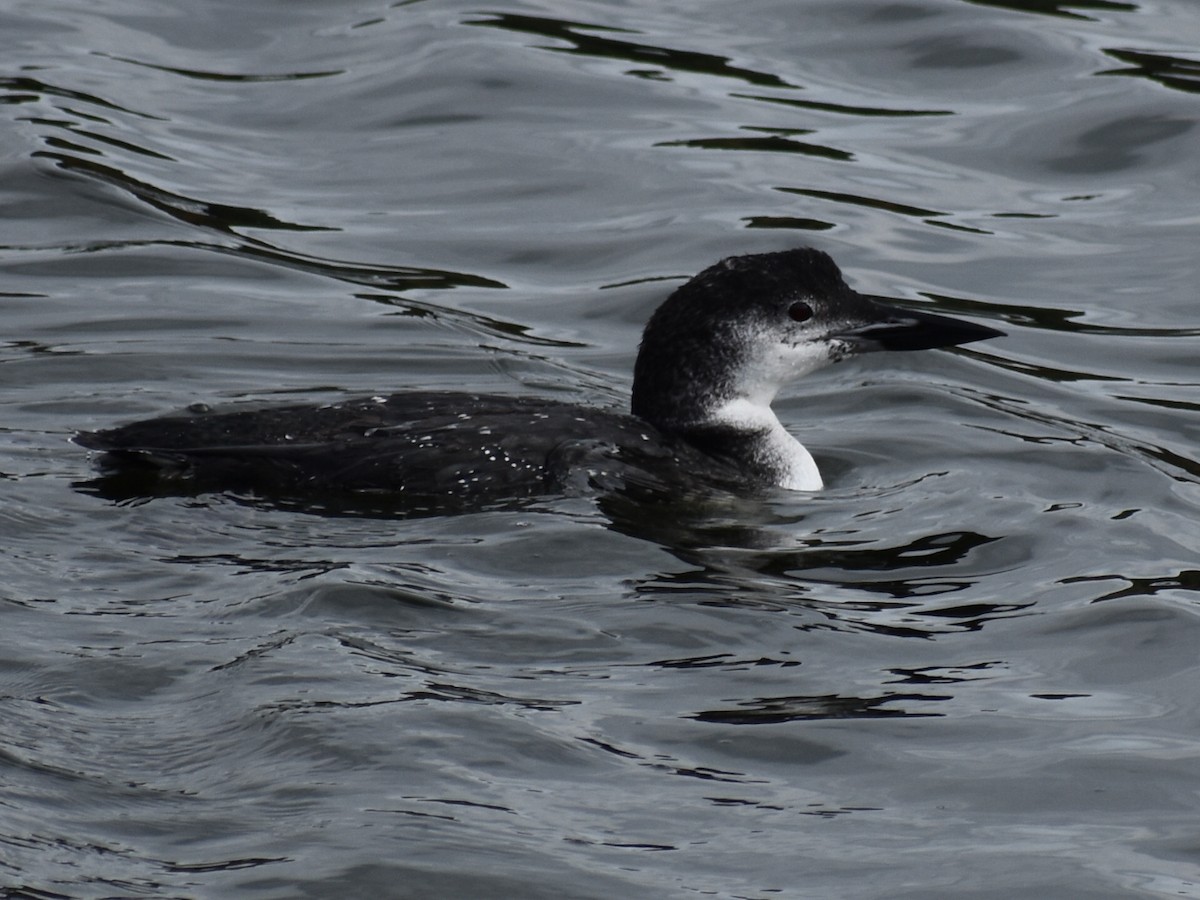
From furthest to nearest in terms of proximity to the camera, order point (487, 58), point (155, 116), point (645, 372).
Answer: point (487, 58)
point (155, 116)
point (645, 372)

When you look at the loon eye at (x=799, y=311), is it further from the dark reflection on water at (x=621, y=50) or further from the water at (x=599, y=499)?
the dark reflection on water at (x=621, y=50)

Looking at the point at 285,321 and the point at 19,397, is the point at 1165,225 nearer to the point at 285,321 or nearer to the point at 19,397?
the point at 285,321

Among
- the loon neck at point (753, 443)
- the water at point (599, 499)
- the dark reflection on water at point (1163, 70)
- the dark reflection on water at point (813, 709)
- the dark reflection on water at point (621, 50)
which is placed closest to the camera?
the water at point (599, 499)

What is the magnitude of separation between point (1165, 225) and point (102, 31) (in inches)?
237

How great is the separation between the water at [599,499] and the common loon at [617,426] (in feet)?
0.48

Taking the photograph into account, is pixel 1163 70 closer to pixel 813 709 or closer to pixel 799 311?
pixel 799 311

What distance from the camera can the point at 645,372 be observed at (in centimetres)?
692

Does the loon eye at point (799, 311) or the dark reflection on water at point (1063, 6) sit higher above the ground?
the dark reflection on water at point (1063, 6)

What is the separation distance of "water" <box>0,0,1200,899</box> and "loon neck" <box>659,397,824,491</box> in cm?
19

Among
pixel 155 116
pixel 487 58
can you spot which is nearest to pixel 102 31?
pixel 155 116

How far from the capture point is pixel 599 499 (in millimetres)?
6266

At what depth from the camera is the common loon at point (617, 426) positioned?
6.15 m

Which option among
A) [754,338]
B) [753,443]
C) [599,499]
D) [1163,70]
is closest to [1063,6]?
[1163,70]

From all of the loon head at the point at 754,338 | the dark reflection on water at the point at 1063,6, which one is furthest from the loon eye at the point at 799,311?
the dark reflection on water at the point at 1063,6
